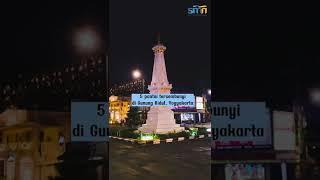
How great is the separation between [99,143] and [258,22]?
182 cm

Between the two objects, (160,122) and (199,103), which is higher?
(199,103)

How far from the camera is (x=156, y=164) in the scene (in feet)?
11.1

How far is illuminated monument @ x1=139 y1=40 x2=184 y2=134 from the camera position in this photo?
323 centimetres

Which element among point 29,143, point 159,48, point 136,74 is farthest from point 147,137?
point 29,143

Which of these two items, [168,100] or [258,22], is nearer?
[168,100]

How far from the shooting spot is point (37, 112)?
334 centimetres

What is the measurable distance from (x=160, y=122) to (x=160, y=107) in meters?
0.16

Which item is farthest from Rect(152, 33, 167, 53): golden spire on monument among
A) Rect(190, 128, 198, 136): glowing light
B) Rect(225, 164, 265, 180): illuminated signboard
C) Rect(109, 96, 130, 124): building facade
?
Rect(225, 164, 265, 180): illuminated signboard

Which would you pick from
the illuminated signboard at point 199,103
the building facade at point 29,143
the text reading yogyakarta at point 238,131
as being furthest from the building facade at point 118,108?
the text reading yogyakarta at point 238,131

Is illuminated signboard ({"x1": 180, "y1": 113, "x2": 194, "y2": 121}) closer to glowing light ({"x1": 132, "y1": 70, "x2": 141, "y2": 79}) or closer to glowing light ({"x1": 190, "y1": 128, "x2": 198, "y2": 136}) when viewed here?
glowing light ({"x1": 190, "y1": 128, "x2": 198, "y2": 136})

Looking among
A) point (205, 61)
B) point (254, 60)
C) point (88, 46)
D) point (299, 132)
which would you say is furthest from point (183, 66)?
point (299, 132)

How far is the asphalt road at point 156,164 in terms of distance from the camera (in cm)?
338

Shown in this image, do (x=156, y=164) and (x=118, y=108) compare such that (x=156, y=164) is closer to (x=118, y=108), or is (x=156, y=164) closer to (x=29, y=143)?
(x=118, y=108)

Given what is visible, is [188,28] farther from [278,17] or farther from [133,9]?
[278,17]
